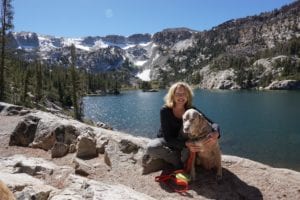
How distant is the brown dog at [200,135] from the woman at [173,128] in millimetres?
478

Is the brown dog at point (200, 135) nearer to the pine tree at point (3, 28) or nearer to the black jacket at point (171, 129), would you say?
the black jacket at point (171, 129)

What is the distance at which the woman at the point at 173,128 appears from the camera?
396 inches

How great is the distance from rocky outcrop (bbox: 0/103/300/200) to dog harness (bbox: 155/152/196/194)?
205 millimetres

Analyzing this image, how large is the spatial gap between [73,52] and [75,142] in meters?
57.7

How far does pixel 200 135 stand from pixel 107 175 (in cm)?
360

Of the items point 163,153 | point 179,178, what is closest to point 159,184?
point 179,178

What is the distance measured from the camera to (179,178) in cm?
978

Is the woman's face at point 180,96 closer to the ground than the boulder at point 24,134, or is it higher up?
higher up

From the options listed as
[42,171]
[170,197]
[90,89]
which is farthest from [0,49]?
[90,89]

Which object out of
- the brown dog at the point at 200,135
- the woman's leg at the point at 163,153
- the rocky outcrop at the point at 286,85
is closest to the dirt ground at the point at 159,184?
the brown dog at the point at 200,135

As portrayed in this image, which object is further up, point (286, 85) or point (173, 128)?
point (286, 85)

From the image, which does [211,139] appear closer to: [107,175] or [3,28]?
[107,175]

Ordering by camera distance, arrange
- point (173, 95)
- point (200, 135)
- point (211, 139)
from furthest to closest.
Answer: point (173, 95), point (200, 135), point (211, 139)

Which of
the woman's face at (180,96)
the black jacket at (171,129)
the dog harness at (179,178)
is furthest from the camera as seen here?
the black jacket at (171,129)
